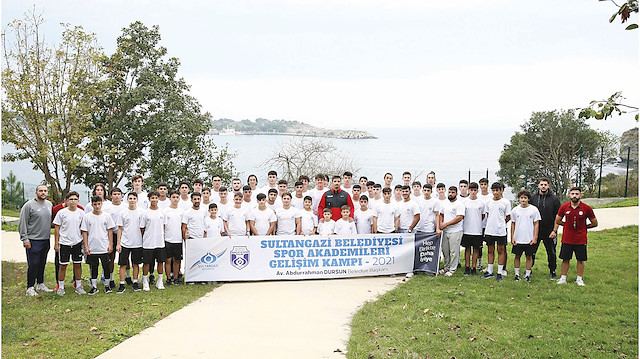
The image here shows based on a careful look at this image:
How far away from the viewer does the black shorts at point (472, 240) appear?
35.4 feet

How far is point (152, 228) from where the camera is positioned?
31.8 ft

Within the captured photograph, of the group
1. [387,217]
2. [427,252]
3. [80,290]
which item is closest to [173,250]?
[80,290]

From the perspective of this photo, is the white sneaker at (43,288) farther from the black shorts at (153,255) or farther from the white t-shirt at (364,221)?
the white t-shirt at (364,221)

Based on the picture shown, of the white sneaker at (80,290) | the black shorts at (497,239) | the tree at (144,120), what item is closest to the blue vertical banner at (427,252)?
the black shorts at (497,239)

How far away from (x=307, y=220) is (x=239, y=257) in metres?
1.51

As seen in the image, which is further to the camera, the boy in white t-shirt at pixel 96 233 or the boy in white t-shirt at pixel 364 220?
the boy in white t-shirt at pixel 364 220

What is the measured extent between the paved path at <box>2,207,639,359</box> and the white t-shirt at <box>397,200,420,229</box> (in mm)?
1196

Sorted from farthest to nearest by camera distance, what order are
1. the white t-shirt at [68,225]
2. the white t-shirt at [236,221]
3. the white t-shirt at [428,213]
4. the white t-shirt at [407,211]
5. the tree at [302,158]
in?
the tree at [302,158]
the white t-shirt at [407,211]
the white t-shirt at [428,213]
the white t-shirt at [236,221]
the white t-shirt at [68,225]

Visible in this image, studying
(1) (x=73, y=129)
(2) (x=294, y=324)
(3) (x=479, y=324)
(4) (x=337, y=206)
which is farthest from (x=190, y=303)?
(1) (x=73, y=129)

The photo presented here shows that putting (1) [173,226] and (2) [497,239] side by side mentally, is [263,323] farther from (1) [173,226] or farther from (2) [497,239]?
(2) [497,239]

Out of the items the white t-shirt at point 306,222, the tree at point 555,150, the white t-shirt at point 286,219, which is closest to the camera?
the white t-shirt at point 286,219

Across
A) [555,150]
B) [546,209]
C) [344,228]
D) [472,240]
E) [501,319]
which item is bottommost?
Answer: [501,319]

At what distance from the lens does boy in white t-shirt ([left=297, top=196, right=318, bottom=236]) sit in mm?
10969

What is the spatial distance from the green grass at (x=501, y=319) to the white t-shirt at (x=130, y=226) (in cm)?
410
